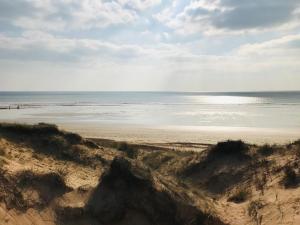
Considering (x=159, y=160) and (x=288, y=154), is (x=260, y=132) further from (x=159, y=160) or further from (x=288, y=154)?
(x=288, y=154)

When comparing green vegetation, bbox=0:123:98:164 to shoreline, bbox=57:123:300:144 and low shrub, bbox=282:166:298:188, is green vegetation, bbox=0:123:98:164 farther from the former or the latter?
shoreline, bbox=57:123:300:144

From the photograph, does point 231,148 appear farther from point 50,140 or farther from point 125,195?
point 125,195

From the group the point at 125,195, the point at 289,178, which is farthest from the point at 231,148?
the point at 125,195

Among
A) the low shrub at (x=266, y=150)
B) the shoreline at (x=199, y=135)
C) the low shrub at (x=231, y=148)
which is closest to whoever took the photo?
the low shrub at (x=266, y=150)


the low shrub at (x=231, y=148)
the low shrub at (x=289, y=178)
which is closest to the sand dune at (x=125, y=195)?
the low shrub at (x=289, y=178)

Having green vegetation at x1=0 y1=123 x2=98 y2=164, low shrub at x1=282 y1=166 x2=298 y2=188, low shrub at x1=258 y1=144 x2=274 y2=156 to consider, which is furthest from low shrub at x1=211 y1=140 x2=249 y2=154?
green vegetation at x1=0 y1=123 x2=98 y2=164

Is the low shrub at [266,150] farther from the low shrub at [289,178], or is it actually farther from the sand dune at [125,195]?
the low shrub at [289,178]

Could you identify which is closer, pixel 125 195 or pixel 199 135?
pixel 125 195

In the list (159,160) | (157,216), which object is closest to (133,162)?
(157,216)

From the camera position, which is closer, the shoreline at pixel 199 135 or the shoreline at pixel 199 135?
the shoreline at pixel 199 135

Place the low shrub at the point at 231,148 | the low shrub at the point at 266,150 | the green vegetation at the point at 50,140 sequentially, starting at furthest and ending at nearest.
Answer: the low shrub at the point at 231,148, the low shrub at the point at 266,150, the green vegetation at the point at 50,140

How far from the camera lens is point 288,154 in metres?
16.6

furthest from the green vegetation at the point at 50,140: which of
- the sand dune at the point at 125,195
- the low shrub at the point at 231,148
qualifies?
the low shrub at the point at 231,148

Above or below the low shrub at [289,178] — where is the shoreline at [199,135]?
above
